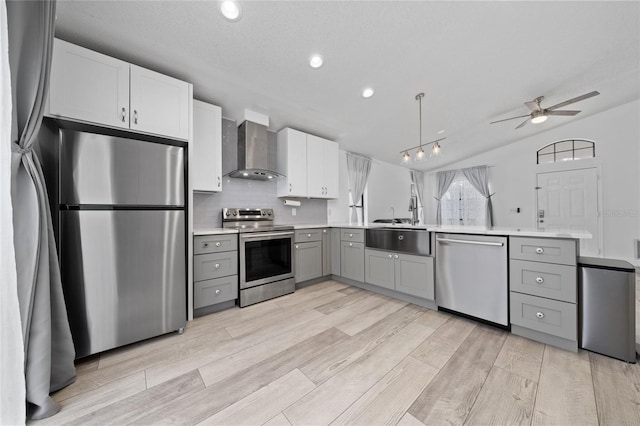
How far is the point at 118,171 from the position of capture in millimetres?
1641

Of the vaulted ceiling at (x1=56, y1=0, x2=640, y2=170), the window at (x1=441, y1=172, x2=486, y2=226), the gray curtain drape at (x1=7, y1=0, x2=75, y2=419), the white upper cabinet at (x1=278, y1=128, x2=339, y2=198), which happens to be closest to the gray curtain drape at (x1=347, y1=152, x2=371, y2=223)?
the white upper cabinet at (x1=278, y1=128, x2=339, y2=198)

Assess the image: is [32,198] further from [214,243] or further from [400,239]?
[400,239]

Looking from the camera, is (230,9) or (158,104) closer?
(230,9)

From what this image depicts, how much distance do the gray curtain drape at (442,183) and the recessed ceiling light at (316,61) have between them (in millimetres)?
5696

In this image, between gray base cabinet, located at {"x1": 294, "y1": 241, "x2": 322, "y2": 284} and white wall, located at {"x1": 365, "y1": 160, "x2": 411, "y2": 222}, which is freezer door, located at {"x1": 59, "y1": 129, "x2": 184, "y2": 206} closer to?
gray base cabinet, located at {"x1": 294, "y1": 241, "x2": 322, "y2": 284}

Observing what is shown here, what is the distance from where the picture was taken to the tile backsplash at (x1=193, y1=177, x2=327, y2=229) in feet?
8.98

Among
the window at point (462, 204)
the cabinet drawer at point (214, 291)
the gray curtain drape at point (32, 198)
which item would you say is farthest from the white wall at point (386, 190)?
the gray curtain drape at point (32, 198)

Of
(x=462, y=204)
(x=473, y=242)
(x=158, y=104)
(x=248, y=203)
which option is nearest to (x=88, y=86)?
(x=158, y=104)

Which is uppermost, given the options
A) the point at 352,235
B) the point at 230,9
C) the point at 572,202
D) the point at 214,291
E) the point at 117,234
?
the point at 230,9

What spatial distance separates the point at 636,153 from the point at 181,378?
24.4ft

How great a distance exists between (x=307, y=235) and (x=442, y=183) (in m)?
5.31

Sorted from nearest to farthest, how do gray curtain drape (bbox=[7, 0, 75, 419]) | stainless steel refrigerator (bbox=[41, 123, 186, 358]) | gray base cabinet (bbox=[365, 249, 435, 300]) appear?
gray curtain drape (bbox=[7, 0, 75, 419]) → stainless steel refrigerator (bbox=[41, 123, 186, 358]) → gray base cabinet (bbox=[365, 249, 435, 300])

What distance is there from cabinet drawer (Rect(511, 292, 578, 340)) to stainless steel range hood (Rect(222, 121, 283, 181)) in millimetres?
2809

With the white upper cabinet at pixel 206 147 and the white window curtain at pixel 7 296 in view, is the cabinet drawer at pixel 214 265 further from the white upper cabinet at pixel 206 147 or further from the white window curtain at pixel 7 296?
the white window curtain at pixel 7 296
